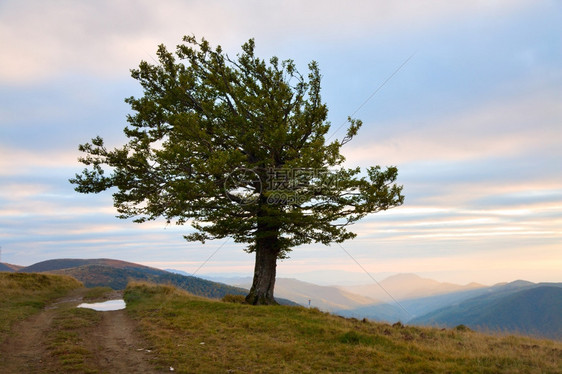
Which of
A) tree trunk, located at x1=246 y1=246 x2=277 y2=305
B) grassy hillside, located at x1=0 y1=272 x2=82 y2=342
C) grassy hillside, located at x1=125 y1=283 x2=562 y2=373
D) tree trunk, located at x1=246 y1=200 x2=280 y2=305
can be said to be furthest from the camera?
tree trunk, located at x1=246 y1=246 x2=277 y2=305

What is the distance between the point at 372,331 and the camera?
1434cm

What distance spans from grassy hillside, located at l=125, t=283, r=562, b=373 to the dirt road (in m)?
0.61

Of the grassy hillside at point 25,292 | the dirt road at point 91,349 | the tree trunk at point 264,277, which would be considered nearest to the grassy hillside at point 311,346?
the dirt road at point 91,349

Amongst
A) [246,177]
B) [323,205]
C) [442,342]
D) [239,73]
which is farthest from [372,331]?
[239,73]

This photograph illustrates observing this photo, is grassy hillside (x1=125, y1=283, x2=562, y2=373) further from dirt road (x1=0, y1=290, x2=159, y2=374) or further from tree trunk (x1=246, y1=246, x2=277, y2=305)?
tree trunk (x1=246, y1=246, x2=277, y2=305)

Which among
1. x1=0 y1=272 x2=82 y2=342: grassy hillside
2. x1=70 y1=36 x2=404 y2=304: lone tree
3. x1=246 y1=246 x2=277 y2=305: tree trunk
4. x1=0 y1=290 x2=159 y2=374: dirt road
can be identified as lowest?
x1=0 y1=290 x2=159 y2=374: dirt road

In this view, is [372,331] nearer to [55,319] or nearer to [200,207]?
[200,207]

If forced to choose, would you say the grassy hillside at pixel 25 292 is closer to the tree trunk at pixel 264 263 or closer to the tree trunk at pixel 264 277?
the tree trunk at pixel 264 277

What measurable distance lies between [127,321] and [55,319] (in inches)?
129

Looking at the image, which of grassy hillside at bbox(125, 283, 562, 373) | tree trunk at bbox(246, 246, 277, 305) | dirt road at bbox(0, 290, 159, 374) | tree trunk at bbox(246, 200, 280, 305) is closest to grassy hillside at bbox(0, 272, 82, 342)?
dirt road at bbox(0, 290, 159, 374)

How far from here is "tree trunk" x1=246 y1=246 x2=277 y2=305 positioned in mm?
21312

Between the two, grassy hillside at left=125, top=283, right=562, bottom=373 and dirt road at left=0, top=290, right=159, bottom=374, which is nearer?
dirt road at left=0, top=290, right=159, bottom=374

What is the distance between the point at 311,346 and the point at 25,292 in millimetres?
23108

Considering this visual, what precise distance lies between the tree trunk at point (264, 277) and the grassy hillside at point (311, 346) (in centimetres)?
326
